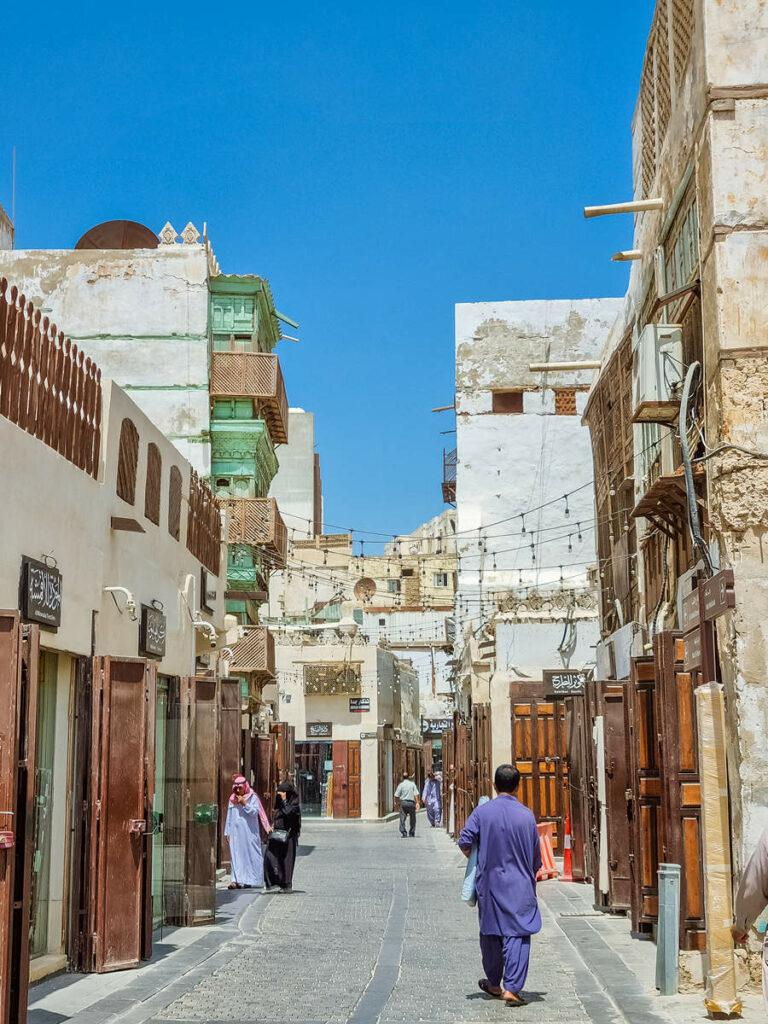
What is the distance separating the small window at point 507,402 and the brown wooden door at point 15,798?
125 ft

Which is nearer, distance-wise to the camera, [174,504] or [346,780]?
[174,504]

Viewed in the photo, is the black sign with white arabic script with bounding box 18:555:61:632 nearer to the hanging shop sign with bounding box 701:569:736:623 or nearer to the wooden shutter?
the hanging shop sign with bounding box 701:569:736:623

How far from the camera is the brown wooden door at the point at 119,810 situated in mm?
10602

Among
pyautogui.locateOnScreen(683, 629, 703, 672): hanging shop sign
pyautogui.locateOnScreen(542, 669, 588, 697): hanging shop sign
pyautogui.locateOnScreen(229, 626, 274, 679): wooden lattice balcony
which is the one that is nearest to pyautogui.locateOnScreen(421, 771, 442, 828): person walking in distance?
pyautogui.locateOnScreen(229, 626, 274, 679): wooden lattice balcony

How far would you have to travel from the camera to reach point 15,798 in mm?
7527

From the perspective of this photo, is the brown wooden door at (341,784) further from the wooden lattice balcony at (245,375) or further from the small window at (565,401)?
the wooden lattice balcony at (245,375)

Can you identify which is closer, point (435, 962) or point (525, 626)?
point (435, 962)

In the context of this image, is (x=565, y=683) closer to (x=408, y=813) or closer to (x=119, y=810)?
(x=408, y=813)

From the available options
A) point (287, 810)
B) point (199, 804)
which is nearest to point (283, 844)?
point (287, 810)

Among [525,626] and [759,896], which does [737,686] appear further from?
[525,626]

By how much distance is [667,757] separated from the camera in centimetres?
1061

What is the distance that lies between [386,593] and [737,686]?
62312 millimetres

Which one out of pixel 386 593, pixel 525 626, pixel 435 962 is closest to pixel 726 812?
pixel 435 962

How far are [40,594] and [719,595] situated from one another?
4.91 metres
